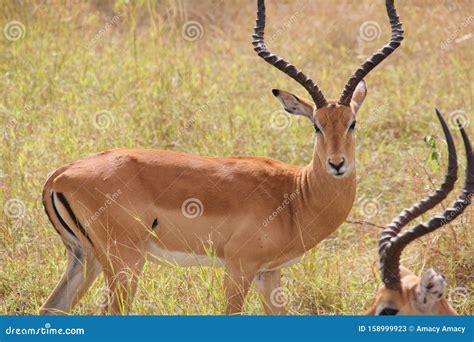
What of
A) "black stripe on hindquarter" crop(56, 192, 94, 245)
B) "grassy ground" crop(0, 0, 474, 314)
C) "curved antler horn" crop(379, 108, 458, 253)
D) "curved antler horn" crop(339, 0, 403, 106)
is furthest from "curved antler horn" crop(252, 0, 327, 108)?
"black stripe on hindquarter" crop(56, 192, 94, 245)

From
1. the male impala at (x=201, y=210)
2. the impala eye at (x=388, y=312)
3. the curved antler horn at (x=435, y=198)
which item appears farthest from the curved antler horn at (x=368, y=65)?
the impala eye at (x=388, y=312)

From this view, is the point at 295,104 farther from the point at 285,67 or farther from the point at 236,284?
the point at 236,284

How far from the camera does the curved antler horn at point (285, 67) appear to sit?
5.63 meters

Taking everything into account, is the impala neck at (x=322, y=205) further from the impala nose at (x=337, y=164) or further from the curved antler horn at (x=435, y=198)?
the curved antler horn at (x=435, y=198)

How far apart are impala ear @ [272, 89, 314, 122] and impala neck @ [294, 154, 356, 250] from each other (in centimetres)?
31

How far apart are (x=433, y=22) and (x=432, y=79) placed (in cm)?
159

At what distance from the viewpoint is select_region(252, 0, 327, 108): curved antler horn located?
563 centimetres

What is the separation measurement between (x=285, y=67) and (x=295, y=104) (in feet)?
0.84

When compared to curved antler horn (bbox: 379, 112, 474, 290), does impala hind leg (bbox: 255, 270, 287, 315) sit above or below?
below

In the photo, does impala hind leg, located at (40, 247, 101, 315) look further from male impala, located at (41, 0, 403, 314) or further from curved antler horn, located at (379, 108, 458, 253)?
curved antler horn, located at (379, 108, 458, 253)

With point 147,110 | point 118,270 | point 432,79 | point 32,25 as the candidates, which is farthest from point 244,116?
point 118,270

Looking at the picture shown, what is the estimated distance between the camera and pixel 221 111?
336 inches

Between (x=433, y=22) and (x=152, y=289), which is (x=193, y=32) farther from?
(x=152, y=289)

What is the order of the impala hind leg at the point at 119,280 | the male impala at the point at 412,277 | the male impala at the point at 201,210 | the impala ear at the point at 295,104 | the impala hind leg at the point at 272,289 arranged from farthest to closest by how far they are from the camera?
the impala ear at the point at 295,104
the impala hind leg at the point at 272,289
the male impala at the point at 201,210
the impala hind leg at the point at 119,280
the male impala at the point at 412,277
